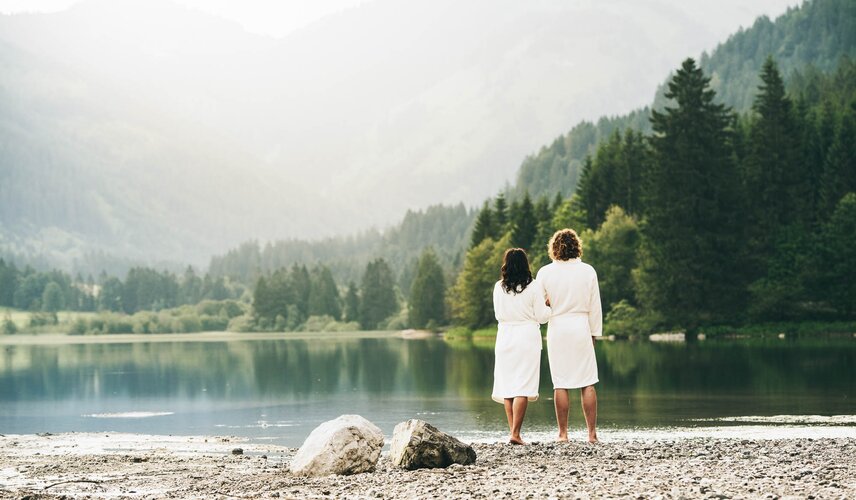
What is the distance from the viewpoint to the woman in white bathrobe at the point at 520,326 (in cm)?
1772

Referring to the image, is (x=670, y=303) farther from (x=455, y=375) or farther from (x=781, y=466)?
(x=781, y=466)

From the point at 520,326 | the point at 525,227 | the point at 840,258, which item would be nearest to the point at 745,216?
the point at 840,258

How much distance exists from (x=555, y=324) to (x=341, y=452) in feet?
14.5

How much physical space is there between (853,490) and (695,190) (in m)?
79.4

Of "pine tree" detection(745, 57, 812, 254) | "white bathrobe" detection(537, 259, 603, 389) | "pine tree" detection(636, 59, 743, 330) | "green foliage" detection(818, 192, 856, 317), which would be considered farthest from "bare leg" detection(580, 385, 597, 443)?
"pine tree" detection(745, 57, 812, 254)

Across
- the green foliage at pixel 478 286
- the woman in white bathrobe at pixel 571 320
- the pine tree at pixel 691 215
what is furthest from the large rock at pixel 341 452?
the green foliage at pixel 478 286

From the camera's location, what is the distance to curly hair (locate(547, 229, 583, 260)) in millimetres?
17672

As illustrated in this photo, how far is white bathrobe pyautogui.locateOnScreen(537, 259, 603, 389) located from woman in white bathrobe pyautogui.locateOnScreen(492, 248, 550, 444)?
0.27 m

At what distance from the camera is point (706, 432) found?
24594mm

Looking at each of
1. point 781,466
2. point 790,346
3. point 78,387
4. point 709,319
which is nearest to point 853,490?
point 781,466

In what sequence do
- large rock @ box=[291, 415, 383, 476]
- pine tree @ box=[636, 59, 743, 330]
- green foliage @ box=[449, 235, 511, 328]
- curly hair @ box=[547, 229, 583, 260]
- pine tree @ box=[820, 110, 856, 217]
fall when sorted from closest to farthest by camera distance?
Result: large rock @ box=[291, 415, 383, 476] < curly hair @ box=[547, 229, 583, 260] < pine tree @ box=[636, 59, 743, 330] < pine tree @ box=[820, 110, 856, 217] < green foliage @ box=[449, 235, 511, 328]

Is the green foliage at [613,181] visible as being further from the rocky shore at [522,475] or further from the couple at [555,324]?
the couple at [555,324]

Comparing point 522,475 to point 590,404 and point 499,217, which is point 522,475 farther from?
point 499,217

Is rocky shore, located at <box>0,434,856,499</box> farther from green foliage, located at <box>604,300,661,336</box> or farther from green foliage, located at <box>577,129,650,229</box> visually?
green foliage, located at <box>577,129,650,229</box>
